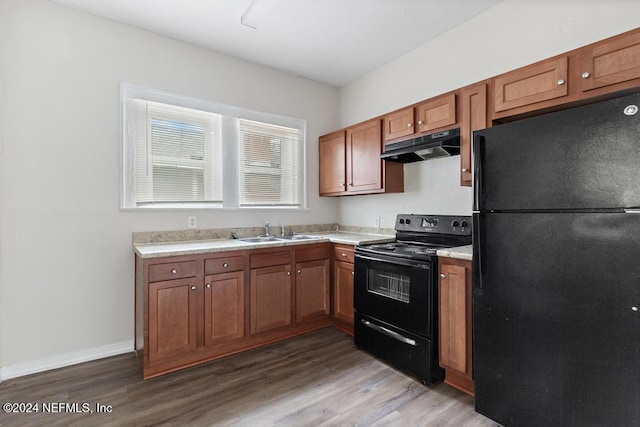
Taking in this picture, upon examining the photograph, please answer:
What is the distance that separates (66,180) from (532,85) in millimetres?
3472

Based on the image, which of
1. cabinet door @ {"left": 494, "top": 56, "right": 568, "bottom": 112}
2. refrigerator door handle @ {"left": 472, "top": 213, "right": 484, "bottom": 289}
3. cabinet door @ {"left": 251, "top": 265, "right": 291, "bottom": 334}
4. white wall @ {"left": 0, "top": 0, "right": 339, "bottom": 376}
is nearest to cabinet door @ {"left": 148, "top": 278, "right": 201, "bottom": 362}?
cabinet door @ {"left": 251, "top": 265, "right": 291, "bottom": 334}

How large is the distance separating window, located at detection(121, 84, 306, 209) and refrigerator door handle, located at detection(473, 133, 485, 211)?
7.63 feet

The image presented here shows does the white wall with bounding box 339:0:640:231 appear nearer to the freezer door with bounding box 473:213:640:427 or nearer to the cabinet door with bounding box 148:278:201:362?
the freezer door with bounding box 473:213:640:427

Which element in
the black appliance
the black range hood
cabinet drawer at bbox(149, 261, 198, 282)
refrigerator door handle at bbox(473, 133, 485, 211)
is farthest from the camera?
the black range hood

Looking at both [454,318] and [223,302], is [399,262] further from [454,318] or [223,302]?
[223,302]

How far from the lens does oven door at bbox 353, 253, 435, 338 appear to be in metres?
2.17

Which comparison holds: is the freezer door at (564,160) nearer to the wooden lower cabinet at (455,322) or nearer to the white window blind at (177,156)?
the wooden lower cabinet at (455,322)

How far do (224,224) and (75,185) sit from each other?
4.19 ft

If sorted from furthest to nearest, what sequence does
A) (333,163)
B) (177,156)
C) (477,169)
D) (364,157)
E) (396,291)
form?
(333,163), (364,157), (177,156), (396,291), (477,169)

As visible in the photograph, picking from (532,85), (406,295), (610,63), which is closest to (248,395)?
(406,295)

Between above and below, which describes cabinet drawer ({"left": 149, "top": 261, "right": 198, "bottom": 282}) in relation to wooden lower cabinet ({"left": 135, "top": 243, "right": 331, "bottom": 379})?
above

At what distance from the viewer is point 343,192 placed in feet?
11.6

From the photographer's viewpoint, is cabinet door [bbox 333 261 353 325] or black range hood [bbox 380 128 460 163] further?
cabinet door [bbox 333 261 353 325]

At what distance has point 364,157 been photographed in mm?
3221
